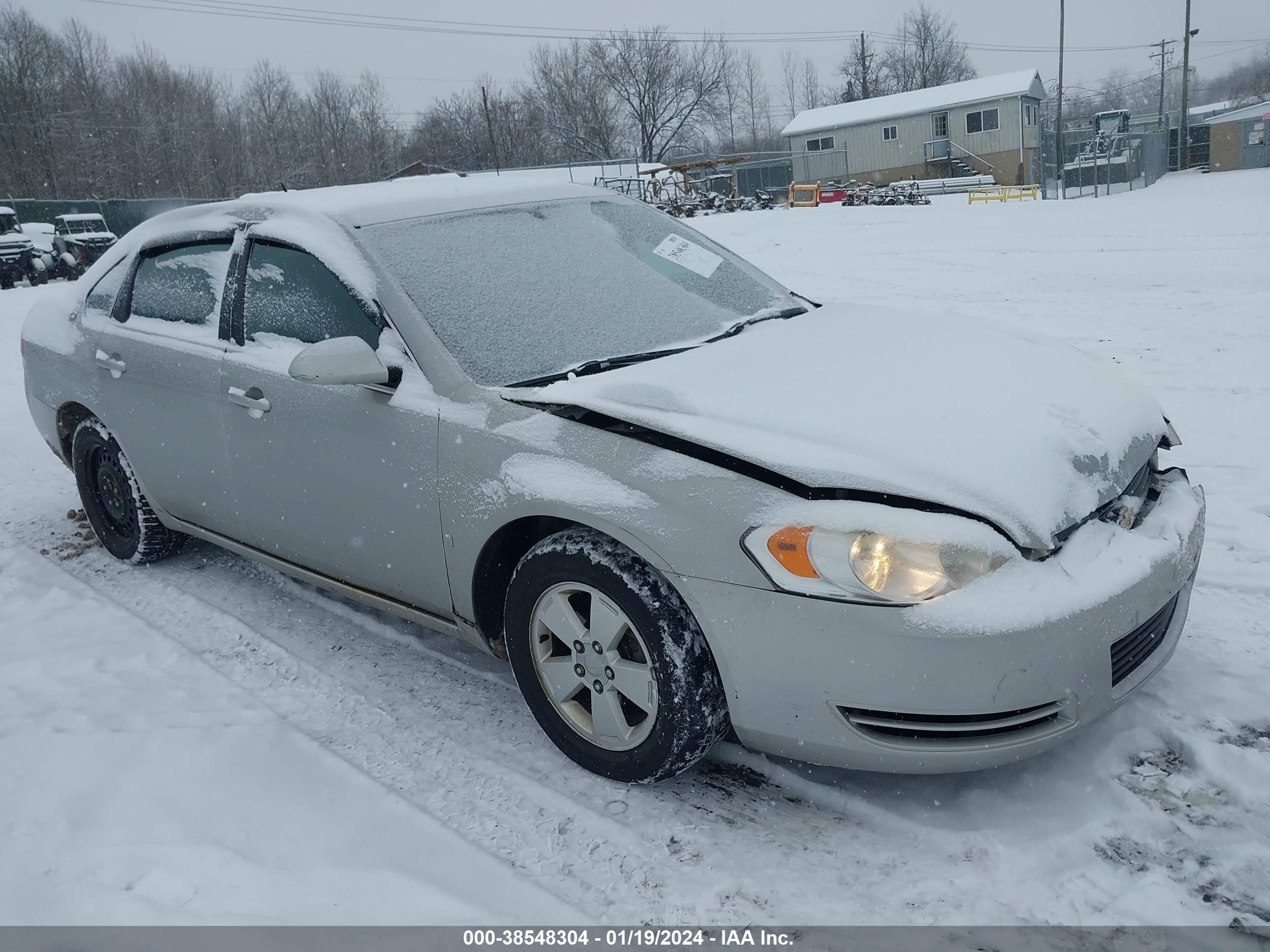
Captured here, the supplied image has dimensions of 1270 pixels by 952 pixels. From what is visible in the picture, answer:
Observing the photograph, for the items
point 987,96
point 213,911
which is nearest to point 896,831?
point 213,911

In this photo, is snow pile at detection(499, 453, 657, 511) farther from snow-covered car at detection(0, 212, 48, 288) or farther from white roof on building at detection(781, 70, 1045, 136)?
white roof on building at detection(781, 70, 1045, 136)

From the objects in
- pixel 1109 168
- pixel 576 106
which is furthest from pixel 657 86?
pixel 1109 168

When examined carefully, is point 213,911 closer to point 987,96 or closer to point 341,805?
point 341,805

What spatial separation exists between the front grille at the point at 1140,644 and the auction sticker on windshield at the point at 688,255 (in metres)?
1.96

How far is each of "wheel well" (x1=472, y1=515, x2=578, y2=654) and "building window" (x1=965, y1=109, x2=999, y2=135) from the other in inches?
1882

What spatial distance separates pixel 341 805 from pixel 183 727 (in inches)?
31.1

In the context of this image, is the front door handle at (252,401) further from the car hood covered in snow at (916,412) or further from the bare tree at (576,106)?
the bare tree at (576,106)

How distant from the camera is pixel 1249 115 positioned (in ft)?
133

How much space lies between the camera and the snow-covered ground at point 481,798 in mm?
2258

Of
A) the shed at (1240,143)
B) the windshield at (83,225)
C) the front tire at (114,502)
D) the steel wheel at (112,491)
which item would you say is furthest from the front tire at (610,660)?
the shed at (1240,143)

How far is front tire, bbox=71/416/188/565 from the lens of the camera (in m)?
4.43

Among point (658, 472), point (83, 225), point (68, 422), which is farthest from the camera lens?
point (83, 225)

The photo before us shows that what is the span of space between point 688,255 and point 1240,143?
44.6 m

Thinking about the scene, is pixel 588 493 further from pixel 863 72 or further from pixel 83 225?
pixel 863 72
